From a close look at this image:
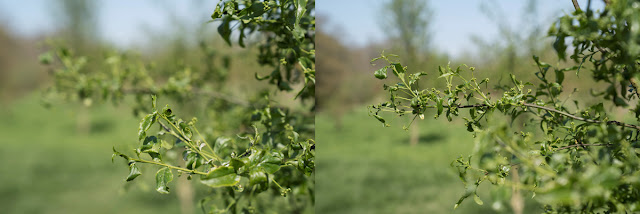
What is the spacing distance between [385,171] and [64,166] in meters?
4.88

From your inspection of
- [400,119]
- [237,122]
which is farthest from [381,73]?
[400,119]

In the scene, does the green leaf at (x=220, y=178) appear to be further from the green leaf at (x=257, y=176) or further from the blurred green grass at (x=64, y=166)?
the blurred green grass at (x=64, y=166)

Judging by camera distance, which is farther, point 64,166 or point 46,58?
point 64,166

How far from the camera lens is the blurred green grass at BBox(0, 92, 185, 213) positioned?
15.2 ft

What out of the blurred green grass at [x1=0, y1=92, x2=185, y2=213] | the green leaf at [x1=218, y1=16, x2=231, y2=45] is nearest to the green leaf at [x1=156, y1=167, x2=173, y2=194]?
the green leaf at [x1=218, y1=16, x2=231, y2=45]

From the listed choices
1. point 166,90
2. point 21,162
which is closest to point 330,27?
point 166,90

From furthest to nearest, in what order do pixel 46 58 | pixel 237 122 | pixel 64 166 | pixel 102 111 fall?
1. pixel 102 111
2. pixel 64 166
3. pixel 237 122
4. pixel 46 58

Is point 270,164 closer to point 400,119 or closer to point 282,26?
point 282,26

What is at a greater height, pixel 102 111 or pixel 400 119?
pixel 102 111

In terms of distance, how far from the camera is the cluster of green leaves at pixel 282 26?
53 centimetres

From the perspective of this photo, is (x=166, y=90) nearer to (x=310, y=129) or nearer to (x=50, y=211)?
(x=310, y=129)

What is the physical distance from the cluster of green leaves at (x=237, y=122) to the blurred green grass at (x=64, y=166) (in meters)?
1.97

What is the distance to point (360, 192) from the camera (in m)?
3.66

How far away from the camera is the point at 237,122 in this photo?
→ 1441 millimetres
